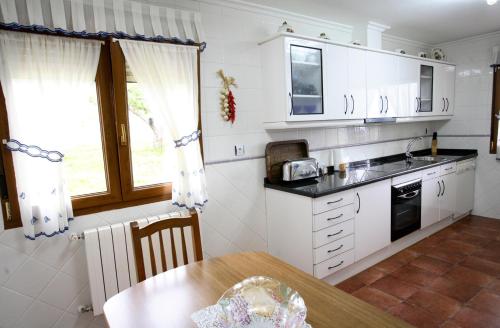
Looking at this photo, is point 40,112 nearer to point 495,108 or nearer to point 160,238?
point 160,238

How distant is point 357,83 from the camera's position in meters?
2.82

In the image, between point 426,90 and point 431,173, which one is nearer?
point 431,173

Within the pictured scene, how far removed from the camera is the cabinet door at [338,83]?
2.62 meters

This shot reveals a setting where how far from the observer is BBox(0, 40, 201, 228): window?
6.16 ft

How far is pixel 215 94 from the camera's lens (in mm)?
2346

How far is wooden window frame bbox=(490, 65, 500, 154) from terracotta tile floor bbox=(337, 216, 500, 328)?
3.77 feet

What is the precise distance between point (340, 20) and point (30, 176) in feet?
9.34

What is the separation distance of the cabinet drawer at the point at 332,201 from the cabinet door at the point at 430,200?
123cm

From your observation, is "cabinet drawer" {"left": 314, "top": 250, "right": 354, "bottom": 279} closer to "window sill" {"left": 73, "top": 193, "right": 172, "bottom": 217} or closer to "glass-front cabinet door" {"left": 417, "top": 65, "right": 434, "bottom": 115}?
"window sill" {"left": 73, "top": 193, "right": 172, "bottom": 217}

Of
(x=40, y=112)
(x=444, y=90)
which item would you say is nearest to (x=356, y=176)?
(x=444, y=90)

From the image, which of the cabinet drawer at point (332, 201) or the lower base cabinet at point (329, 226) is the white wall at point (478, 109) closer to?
the lower base cabinet at point (329, 226)

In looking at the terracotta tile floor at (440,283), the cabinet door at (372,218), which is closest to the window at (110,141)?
the cabinet door at (372,218)

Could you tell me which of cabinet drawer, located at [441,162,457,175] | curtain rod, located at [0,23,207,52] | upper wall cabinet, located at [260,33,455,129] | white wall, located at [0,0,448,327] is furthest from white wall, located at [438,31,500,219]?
curtain rod, located at [0,23,207,52]

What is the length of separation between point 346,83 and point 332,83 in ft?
0.63
